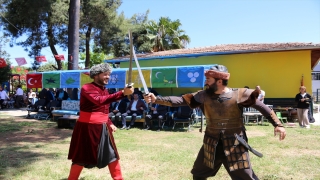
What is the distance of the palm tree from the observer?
26033mm

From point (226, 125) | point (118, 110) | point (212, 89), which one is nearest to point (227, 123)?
point (226, 125)

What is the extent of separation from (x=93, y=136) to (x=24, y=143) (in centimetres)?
527

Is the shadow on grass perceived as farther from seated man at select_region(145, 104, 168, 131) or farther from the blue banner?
the blue banner

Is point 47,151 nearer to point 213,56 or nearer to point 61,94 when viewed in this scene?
point 61,94

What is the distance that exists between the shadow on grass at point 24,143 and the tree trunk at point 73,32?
3.60 meters

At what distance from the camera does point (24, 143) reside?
26.1ft

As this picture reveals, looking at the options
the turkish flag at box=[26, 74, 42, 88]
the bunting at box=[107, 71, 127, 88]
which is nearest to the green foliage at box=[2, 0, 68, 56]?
the turkish flag at box=[26, 74, 42, 88]

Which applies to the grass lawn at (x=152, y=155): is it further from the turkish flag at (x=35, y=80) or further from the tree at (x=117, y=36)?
the tree at (x=117, y=36)

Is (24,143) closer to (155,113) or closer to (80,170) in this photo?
(155,113)

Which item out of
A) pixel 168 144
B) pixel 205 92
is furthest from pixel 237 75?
pixel 205 92

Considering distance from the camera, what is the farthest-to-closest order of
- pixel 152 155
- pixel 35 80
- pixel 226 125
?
pixel 35 80, pixel 152 155, pixel 226 125

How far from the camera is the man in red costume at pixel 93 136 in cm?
363

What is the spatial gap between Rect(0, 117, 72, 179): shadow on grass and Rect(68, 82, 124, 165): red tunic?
6.82ft

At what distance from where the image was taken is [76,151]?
3.68m
